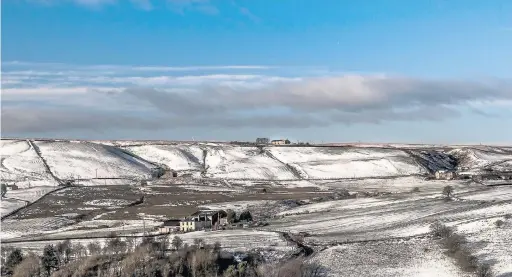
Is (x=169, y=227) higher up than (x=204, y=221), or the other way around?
(x=204, y=221)

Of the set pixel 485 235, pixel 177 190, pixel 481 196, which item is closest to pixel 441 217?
pixel 485 235

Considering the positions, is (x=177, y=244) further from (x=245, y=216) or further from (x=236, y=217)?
(x=245, y=216)

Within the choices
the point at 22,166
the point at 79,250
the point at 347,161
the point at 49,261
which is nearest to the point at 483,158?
the point at 347,161

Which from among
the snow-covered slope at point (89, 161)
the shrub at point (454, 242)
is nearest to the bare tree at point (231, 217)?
the shrub at point (454, 242)

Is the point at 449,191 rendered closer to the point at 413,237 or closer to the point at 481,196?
the point at 481,196

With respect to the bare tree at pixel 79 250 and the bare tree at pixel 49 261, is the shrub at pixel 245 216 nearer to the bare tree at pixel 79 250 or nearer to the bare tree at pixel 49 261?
the bare tree at pixel 79 250

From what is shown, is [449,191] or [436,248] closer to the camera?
[436,248]
